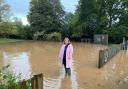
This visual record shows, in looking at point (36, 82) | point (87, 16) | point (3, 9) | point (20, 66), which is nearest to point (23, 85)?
point (36, 82)

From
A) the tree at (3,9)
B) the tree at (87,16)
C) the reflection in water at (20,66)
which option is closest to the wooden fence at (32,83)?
the reflection in water at (20,66)

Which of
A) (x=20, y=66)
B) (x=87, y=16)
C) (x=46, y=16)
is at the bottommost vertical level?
(x=20, y=66)

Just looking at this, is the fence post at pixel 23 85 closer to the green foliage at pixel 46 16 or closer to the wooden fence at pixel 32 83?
the wooden fence at pixel 32 83

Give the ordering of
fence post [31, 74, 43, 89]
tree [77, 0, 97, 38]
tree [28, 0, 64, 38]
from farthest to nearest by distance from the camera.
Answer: tree [28, 0, 64, 38], tree [77, 0, 97, 38], fence post [31, 74, 43, 89]

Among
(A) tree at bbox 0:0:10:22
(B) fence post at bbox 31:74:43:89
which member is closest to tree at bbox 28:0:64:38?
(A) tree at bbox 0:0:10:22

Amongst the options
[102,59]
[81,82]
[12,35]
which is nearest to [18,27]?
[12,35]

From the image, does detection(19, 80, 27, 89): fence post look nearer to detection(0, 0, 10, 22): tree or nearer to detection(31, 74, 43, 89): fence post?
detection(31, 74, 43, 89): fence post

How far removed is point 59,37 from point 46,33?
4181 millimetres

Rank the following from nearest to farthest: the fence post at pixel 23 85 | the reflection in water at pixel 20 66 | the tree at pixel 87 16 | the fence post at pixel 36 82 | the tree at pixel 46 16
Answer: the fence post at pixel 23 85 < the fence post at pixel 36 82 < the reflection in water at pixel 20 66 < the tree at pixel 87 16 < the tree at pixel 46 16

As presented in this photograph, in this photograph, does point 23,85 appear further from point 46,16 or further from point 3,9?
point 46,16

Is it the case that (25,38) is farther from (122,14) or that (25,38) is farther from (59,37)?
(122,14)

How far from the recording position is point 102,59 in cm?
1533

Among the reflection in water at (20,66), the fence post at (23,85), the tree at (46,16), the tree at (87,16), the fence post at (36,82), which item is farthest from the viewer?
the tree at (46,16)

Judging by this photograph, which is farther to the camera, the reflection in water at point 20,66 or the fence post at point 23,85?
the reflection in water at point 20,66
